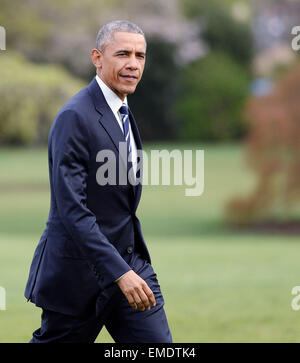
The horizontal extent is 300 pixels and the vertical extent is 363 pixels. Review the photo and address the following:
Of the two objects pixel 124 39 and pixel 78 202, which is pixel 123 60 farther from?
pixel 78 202

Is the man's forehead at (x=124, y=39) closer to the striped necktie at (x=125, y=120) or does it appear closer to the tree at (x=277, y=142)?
the striped necktie at (x=125, y=120)

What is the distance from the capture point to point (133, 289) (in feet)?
10.8

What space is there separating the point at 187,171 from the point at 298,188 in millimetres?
9256

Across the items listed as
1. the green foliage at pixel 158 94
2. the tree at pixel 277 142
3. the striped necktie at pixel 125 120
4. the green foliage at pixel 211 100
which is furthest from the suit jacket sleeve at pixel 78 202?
the green foliage at pixel 211 100

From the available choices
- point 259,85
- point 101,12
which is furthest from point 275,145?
point 259,85

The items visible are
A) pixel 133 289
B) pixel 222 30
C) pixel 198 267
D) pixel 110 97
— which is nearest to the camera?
pixel 133 289

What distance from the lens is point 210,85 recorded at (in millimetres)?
42469

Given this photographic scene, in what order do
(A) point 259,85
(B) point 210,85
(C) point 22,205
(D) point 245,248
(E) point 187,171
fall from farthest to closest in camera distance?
(A) point 259,85 < (B) point 210,85 < (E) point 187,171 < (C) point 22,205 < (D) point 245,248

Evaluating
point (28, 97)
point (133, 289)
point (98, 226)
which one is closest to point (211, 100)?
point (28, 97)

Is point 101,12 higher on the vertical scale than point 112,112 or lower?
higher

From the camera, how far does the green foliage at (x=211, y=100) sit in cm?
4238

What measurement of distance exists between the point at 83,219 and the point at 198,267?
828cm

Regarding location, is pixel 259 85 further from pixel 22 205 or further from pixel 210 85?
pixel 22 205

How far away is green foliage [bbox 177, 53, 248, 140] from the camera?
4238 cm
